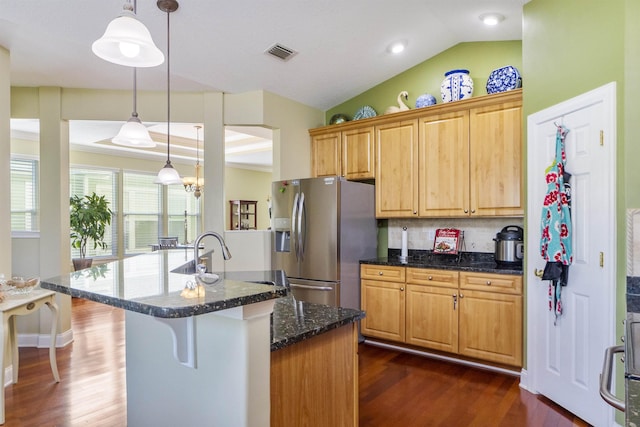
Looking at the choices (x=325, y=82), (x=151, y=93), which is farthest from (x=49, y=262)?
(x=325, y=82)

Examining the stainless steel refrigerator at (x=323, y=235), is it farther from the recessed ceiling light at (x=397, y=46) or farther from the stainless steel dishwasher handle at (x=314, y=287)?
the recessed ceiling light at (x=397, y=46)

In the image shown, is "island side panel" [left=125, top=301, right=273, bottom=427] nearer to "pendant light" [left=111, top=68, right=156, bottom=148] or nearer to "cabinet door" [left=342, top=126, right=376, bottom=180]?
"pendant light" [left=111, top=68, right=156, bottom=148]

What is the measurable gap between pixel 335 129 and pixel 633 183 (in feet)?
9.46

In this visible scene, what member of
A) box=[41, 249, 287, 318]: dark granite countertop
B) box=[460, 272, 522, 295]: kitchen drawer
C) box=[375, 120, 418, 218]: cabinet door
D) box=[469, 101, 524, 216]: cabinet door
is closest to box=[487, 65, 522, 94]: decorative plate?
box=[469, 101, 524, 216]: cabinet door

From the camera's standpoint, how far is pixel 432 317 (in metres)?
3.49

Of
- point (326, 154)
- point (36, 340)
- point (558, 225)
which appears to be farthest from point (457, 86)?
point (36, 340)

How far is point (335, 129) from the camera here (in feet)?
14.5

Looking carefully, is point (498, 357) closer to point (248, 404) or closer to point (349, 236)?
point (349, 236)

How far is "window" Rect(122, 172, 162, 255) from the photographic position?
23.8 ft

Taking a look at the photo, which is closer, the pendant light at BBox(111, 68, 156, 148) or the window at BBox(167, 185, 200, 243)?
the pendant light at BBox(111, 68, 156, 148)

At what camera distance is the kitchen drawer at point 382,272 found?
3.68 m

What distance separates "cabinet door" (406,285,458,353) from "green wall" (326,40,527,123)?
193cm

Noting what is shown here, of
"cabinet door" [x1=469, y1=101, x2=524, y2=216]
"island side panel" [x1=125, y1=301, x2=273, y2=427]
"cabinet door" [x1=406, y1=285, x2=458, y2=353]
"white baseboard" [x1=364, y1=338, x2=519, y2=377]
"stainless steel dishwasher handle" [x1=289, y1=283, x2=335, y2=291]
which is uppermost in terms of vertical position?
"cabinet door" [x1=469, y1=101, x2=524, y2=216]

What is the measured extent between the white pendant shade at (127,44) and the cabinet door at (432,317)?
2.81 metres
